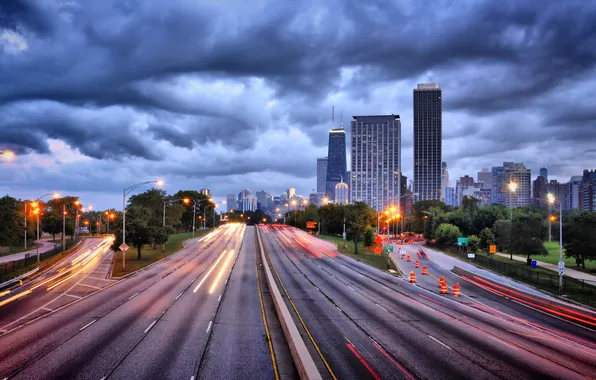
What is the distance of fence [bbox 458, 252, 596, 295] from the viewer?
126 ft

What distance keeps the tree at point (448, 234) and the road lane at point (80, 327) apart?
71687 mm

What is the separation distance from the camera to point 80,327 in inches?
874

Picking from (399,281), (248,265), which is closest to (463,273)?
(399,281)

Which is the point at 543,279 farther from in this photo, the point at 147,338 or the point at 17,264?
the point at 17,264

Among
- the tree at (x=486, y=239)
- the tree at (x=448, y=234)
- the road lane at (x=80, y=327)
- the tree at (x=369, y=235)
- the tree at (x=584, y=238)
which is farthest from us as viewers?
the tree at (x=448, y=234)

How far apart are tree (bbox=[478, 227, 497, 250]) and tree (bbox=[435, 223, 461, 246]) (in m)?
5.94

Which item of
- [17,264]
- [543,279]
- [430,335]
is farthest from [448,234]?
[430,335]

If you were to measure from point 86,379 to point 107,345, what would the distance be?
438 cm

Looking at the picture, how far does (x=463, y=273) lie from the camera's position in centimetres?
5322

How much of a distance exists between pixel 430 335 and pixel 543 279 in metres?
29.9

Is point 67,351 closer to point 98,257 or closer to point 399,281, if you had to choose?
point 399,281

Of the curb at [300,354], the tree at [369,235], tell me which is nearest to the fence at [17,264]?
the curb at [300,354]

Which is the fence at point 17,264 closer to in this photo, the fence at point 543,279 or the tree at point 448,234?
the fence at point 543,279

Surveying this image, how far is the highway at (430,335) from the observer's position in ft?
53.8
